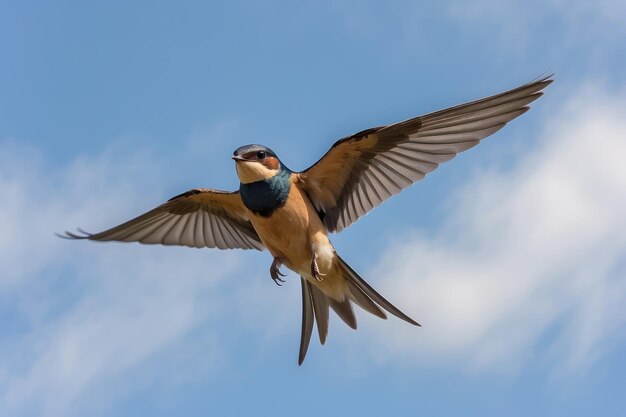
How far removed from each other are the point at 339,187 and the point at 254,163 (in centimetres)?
91

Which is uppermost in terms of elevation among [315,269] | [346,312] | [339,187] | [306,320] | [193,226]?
[193,226]

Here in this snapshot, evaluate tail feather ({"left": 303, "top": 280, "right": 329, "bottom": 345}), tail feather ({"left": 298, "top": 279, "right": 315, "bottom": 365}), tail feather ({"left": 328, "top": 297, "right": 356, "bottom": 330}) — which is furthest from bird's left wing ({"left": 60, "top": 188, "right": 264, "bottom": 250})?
tail feather ({"left": 328, "top": 297, "right": 356, "bottom": 330})

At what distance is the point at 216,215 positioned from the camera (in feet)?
30.0

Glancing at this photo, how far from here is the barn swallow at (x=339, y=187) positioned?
303 inches

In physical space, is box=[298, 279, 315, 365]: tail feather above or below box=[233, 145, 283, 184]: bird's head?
below

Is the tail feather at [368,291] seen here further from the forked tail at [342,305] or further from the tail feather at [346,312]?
the tail feather at [346,312]

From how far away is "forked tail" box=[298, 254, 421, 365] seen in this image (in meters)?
8.01

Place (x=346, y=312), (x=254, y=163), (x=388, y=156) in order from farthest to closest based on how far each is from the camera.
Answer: (x=346, y=312), (x=388, y=156), (x=254, y=163)

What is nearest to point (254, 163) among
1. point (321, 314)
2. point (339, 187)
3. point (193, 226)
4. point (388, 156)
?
point (339, 187)

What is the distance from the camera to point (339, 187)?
8344mm

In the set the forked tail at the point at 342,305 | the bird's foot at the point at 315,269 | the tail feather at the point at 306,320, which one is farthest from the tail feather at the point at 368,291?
the tail feather at the point at 306,320

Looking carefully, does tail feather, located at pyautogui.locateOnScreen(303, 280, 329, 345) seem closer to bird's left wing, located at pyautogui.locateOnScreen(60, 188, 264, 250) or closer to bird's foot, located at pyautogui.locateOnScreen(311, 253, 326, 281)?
bird's foot, located at pyautogui.locateOnScreen(311, 253, 326, 281)

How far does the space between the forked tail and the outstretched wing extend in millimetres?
533

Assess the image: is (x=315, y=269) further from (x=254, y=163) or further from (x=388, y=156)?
(x=388, y=156)
